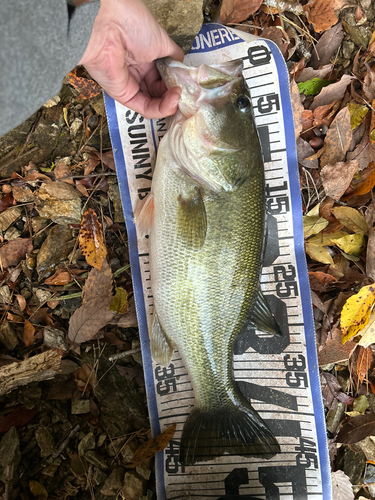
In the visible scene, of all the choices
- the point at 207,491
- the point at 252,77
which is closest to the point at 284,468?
the point at 207,491

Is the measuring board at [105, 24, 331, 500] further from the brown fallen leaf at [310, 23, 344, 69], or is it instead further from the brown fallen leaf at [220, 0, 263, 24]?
the brown fallen leaf at [310, 23, 344, 69]

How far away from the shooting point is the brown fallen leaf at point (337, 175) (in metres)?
2.21

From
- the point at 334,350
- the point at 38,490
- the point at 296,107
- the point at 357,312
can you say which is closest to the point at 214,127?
the point at 296,107

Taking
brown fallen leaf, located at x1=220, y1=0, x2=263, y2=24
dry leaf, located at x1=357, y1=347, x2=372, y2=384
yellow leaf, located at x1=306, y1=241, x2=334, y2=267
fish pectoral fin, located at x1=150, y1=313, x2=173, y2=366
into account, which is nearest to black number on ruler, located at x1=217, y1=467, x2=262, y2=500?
fish pectoral fin, located at x1=150, y1=313, x2=173, y2=366

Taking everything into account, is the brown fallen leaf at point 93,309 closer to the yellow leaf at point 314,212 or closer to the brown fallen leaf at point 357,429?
the yellow leaf at point 314,212

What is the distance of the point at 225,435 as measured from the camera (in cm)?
205

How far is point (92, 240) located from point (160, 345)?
802mm

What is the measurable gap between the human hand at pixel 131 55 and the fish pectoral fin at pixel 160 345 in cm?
125

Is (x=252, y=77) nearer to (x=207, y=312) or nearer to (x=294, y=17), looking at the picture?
(x=294, y=17)

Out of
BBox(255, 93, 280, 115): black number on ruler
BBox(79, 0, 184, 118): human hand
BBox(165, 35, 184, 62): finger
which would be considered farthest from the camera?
BBox(255, 93, 280, 115): black number on ruler

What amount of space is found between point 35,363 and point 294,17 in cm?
285

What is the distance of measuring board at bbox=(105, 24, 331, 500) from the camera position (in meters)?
2.18

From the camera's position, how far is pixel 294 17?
2305 millimetres

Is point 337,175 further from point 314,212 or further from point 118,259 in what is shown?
point 118,259
